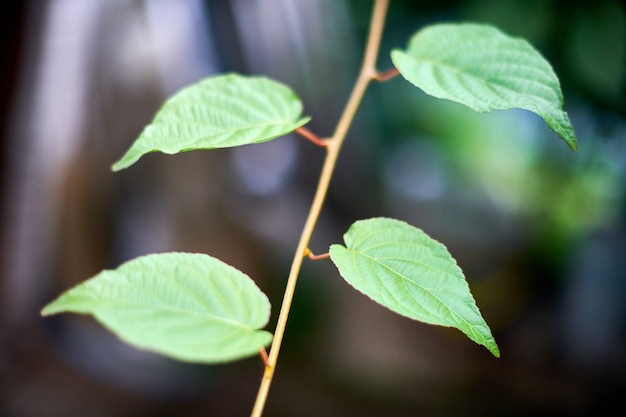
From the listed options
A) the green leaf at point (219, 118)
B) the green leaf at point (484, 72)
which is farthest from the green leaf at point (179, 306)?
the green leaf at point (484, 72)

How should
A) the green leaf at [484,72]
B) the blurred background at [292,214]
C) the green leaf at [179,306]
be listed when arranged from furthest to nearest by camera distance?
the blurred background at [292,214] < the green leaf at [484,72] < the green leaf at [179,306]

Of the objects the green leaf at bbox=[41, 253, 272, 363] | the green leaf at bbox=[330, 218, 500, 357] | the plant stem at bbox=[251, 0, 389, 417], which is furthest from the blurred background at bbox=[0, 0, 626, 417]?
the green leaf at bbox=[41, 253, 272, 363]

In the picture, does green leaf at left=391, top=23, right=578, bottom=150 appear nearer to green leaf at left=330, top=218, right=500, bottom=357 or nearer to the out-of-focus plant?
the out-of-focus plant

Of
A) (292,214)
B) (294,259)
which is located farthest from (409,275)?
(292,214)

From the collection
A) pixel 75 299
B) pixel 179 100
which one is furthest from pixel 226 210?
pixel 75 299

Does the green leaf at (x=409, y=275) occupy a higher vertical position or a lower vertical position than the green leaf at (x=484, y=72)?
lower

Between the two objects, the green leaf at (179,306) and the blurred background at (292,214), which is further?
the blurred background at (292,214)

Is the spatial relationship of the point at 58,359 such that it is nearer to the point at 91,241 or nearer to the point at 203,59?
the point at 91,241

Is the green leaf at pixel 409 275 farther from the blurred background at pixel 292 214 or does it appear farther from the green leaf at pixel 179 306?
the blurred background at pixel 292 214
